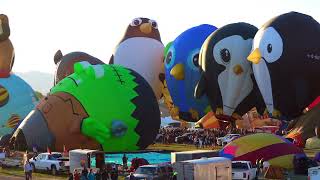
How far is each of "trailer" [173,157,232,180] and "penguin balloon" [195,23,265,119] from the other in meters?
17.4

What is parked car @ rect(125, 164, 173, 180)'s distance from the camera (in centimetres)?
1774

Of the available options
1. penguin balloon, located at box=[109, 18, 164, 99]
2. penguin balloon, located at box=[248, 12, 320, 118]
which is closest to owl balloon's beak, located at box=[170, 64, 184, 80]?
penguin balloon, located at box=[109, 18, 164, 99]

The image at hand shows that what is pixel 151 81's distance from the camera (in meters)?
46.0

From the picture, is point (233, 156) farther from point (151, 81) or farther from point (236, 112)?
point (151, 81)

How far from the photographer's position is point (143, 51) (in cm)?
4575

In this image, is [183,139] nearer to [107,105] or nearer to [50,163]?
[107,105]

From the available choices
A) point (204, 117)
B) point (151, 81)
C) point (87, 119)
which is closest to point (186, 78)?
point (204, 117)

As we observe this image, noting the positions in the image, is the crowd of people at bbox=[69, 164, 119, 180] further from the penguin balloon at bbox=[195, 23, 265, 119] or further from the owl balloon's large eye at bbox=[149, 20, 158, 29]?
the owl balloon's large eye at bbox=[149, 20, 158, 29]

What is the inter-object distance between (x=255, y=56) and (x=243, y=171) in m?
13.8

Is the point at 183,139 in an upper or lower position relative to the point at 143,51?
lower

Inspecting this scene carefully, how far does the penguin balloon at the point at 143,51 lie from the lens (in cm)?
4559

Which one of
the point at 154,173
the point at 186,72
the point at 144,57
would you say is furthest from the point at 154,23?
the point at 154,173

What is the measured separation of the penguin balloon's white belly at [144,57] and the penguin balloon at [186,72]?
454 cm

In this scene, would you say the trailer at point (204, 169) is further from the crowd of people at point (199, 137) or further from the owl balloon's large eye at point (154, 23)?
the owl balloon's large eye at point (154, 23)
